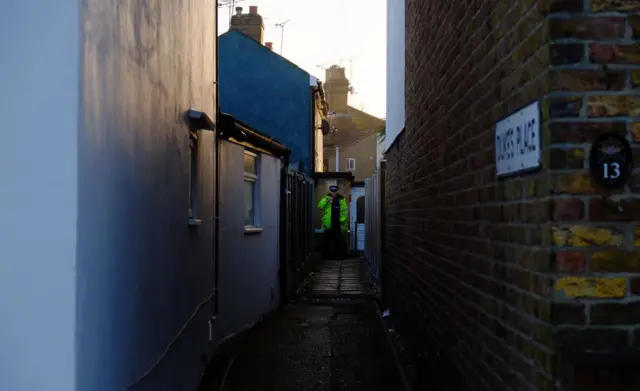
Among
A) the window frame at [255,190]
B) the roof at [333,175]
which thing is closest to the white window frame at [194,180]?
the window frame at [255,190]

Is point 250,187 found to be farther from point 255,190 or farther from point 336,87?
point 336,87

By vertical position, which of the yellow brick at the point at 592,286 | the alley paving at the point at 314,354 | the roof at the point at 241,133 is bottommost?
the alley paving at the point at 314,354

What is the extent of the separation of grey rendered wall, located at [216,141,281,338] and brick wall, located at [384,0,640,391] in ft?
17.5

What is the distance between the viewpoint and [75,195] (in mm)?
2979

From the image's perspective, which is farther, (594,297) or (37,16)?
(37,16)

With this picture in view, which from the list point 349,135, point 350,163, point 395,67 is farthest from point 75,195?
point 349,135

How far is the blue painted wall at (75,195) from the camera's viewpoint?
2959mm

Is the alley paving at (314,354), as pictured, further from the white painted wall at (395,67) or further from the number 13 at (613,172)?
the number 13 at (613,172)

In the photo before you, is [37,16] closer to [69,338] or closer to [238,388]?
[69,338]

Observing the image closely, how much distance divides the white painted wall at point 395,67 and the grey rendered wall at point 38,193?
20.6 feet

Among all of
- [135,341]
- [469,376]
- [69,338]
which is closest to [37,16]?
[69,338]

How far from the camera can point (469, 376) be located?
14.0 ft

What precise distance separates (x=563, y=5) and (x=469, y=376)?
2.40 metres

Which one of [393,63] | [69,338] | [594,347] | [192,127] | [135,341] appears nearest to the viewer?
[594,347]
